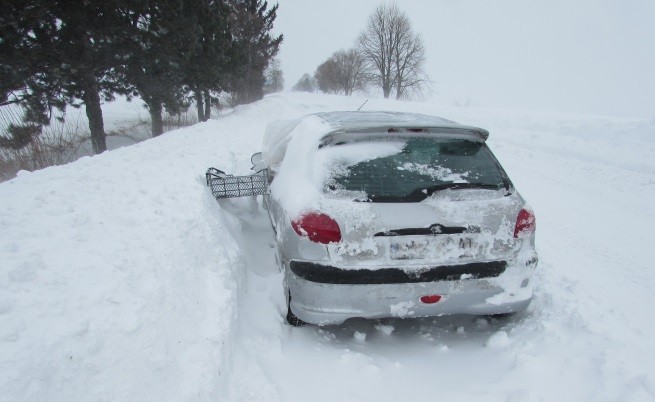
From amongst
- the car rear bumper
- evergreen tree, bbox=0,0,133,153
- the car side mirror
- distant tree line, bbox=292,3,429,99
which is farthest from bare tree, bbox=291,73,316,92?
the car rear bumper

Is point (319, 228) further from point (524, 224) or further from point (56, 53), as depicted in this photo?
point (56, 53)

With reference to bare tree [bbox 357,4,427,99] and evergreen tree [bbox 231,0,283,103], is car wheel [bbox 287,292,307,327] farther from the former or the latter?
bare tree [bbox 357,4,427,99]

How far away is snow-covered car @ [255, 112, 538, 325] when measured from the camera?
2.54 meters

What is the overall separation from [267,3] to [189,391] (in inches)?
1317

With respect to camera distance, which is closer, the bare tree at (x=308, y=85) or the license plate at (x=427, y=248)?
the license plate at (x=427, y=248)

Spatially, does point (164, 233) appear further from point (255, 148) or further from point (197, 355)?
point (255, 148)

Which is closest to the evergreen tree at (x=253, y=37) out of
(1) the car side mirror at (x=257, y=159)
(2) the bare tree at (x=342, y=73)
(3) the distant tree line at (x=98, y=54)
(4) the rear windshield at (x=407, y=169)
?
(3) the distant tree line at (x=98, y=54)

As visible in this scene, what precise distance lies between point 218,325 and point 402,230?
135 cm

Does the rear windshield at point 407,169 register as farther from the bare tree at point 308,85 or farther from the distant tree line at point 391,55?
the bare tree at point 308,85

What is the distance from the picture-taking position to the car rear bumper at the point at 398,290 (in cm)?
256

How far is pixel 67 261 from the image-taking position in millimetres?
2379

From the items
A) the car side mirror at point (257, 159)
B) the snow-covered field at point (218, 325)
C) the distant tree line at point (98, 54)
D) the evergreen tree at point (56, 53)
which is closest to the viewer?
the snow-covered field at point (218, 325)

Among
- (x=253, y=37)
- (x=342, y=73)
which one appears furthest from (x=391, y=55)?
(x=253, y=37)

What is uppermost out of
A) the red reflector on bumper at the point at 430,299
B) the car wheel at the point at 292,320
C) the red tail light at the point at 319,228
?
the red tail light at the point at 319,228
